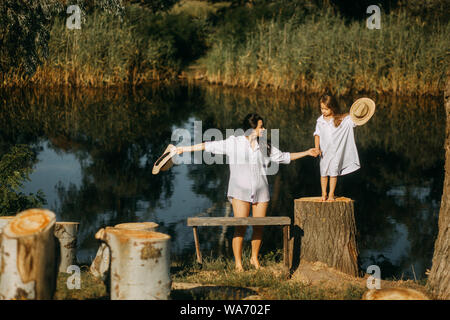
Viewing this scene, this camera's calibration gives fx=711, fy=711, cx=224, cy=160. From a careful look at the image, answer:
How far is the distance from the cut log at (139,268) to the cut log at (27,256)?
1.73 ft

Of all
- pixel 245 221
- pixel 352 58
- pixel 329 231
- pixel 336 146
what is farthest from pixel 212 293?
pixel 352 58

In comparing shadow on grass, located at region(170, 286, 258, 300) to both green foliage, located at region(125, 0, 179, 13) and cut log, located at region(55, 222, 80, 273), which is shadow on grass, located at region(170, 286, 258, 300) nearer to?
cut log, located at region(55, 222, 80, 273)

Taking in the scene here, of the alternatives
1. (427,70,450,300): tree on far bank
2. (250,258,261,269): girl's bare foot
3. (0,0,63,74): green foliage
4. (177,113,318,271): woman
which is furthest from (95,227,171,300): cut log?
(0,0,63,74): green foliage

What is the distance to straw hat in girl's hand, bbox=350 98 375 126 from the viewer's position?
833 cm

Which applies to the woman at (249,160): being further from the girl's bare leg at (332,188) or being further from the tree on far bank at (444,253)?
the tree on far bank at (444,253)

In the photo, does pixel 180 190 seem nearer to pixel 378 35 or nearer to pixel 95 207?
pixel 95 207

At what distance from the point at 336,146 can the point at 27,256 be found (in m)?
4.41

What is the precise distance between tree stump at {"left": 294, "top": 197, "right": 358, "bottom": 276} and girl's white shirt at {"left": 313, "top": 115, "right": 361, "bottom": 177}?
0.58m

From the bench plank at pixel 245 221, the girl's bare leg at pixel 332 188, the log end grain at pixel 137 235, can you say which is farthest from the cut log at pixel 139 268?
the girl's bare leg at pixel 332 188

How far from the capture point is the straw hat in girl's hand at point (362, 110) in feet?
27.3

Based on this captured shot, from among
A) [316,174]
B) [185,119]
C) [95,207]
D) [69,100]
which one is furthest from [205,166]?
[69,100]

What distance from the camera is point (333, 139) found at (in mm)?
8469
